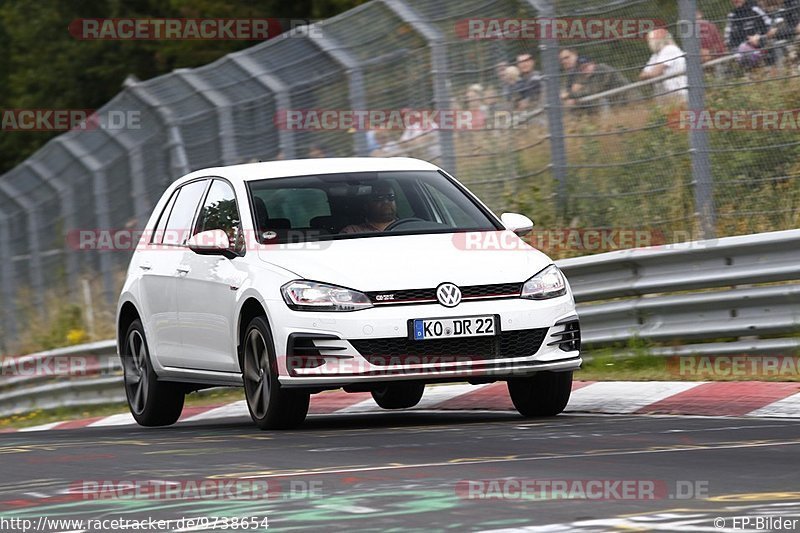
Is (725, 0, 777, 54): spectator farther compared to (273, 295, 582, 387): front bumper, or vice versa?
(725, 0, 777, 54): spectator

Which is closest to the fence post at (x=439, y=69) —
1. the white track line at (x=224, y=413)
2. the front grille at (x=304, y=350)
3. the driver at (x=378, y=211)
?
the white track line at (x=224, y=413)

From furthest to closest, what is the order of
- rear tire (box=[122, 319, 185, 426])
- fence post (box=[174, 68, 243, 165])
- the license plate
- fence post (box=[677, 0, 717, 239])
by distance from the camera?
1. fence post (box=[174, 68, 243, 165])
2. fence post (box=[677, 0, 717, 239])
3. rear tire (box=[122, 319, 185, 426])
4. the license plate

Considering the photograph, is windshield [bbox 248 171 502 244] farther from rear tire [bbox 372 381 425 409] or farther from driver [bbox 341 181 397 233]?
rear tire [bbox 372 381 425 409]

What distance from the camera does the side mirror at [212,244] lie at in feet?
33.9

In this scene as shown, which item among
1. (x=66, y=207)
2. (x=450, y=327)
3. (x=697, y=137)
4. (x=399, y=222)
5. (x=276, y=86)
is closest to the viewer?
(x=450, y=327)

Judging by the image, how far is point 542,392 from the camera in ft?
33.6

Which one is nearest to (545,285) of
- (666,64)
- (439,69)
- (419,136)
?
(666,64)

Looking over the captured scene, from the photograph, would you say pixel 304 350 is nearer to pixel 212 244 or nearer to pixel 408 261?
pixel 408 261

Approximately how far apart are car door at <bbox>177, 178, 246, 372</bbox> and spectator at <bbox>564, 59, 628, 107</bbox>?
3760mm

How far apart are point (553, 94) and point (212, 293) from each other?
457 centimetres

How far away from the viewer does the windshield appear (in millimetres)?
10430

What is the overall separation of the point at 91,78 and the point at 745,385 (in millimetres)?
38004

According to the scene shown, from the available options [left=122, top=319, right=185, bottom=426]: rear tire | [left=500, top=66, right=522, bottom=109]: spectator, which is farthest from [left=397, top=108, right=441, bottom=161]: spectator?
[left=122, top=319, right=185, bottom=426]: rear tire

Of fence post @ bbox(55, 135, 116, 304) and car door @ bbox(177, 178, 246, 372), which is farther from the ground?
fence post @ bbox(55, 135, 116, 304)
